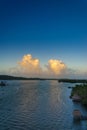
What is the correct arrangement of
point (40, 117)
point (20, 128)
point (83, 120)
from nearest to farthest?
point (20, 128)
point (83, 120)
point (40, 117)

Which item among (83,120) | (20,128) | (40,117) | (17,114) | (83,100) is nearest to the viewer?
(20,128)

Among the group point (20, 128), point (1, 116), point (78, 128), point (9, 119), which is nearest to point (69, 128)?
point (78, 128)

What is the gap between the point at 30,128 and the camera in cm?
3781

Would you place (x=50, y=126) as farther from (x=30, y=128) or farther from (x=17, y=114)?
(x=17, y=114)

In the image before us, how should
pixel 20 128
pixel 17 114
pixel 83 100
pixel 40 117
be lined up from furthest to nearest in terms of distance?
pixel 83 100 → pixel 17 114 → pixel 40 117 → pixel 20 128

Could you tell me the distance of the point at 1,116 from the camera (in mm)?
47312

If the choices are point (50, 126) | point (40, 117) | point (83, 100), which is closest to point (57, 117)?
point (40, 117)

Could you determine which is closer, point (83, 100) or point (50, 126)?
point (50, 126)

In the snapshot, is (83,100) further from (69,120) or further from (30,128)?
(30,128)

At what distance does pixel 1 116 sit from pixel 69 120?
1336cm

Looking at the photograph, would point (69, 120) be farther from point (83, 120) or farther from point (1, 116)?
point (1, 116)

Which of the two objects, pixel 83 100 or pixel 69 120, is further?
pixel 83 100

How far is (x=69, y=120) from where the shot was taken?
44.2 meters

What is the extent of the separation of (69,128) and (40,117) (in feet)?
31.0
